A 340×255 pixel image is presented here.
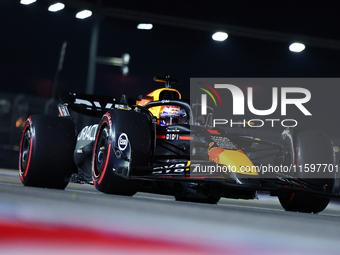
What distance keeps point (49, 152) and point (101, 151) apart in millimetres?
763

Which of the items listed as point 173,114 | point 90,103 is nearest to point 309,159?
point 173,114

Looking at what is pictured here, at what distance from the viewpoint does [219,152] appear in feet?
10.6

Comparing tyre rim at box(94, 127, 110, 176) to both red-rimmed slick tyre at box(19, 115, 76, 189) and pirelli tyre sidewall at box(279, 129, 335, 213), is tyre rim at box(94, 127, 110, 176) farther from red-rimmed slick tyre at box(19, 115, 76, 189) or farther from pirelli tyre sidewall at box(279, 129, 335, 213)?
pirelli tyre sidewall at box(279, 129, 335, 213)

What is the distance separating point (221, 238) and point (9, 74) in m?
13.0

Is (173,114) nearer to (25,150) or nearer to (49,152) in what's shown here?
(49,152)

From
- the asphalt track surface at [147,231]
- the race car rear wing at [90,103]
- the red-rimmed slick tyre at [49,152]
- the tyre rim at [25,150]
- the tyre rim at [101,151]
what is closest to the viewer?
the asphalt track surface at [147,231]

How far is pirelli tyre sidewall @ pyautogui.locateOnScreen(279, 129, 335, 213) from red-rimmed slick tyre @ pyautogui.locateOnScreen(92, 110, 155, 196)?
1291 millimetres

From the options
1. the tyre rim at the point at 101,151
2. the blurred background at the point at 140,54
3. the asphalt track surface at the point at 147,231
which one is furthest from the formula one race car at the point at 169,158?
the blurred background at the point at 140,54

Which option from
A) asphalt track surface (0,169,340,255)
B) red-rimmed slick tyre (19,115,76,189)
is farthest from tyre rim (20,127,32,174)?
asphalt track surface (0,169,340,255)

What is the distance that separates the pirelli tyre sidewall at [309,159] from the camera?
3557 mm

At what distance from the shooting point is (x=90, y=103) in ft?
16.0

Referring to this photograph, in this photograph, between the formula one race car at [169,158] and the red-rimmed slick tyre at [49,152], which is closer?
the formula one race car at [169,158]

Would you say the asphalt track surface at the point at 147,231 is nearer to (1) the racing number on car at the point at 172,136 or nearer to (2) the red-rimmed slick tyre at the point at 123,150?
(2) the red-rimmed slick tyre at the point at 123,150

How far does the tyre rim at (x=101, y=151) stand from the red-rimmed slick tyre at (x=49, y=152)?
670mm
